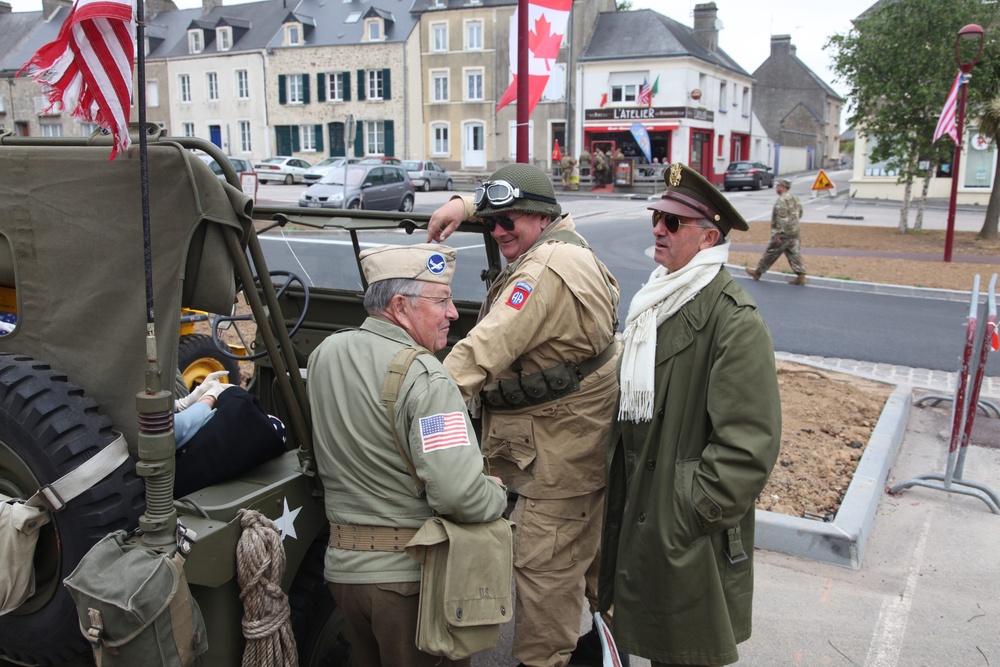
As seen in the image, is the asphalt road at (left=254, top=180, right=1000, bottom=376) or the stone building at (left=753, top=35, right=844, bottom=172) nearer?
the asphalt road at (left=254, top=180, right=1000, bottom=376)

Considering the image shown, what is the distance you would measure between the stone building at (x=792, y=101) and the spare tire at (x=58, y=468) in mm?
64924

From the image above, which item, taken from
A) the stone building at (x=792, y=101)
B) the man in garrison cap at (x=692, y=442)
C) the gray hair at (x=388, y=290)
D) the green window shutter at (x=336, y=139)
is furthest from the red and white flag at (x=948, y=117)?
the stone building at (x=792, y=101)

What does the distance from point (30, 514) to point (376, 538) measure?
945 mm

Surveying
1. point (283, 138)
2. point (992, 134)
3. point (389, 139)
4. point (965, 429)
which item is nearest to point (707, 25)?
point (389, 139)

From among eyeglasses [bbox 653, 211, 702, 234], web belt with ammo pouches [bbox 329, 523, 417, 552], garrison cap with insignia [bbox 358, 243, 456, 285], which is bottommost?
web belt with ammo pouches [bbox 329, 523, 417, 552]

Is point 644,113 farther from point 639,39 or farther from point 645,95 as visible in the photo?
point 639,39

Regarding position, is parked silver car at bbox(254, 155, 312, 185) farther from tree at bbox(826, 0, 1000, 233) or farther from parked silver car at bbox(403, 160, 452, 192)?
tree at bbox(826, 0, 1000, 233)

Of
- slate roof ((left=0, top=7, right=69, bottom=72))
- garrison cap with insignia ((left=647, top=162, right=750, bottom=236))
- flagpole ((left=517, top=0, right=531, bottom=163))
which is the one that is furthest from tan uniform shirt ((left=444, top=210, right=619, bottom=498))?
slate roof ((left=0, top=7, right=69, bottom=72))

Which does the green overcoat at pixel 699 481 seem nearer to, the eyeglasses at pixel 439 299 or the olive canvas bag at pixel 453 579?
the olive canvas bag at pixel 453 579

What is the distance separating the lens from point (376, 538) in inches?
91.4

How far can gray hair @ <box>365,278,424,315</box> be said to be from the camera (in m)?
2.37

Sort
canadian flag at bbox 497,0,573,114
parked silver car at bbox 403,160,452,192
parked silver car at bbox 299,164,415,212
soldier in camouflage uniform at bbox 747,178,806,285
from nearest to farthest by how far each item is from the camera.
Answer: canadian flag at bbox 497,0,573,114 < soldier in camouflage uniform at bbox 747,178,806,285 < parked silver car at bbox 299,164,415,212 < parked silver car at bbox 403,160,452,192

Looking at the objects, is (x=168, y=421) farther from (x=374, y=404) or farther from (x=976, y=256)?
(x=976, y=256)

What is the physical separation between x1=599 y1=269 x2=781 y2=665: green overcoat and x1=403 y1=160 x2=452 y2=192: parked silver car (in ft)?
113
